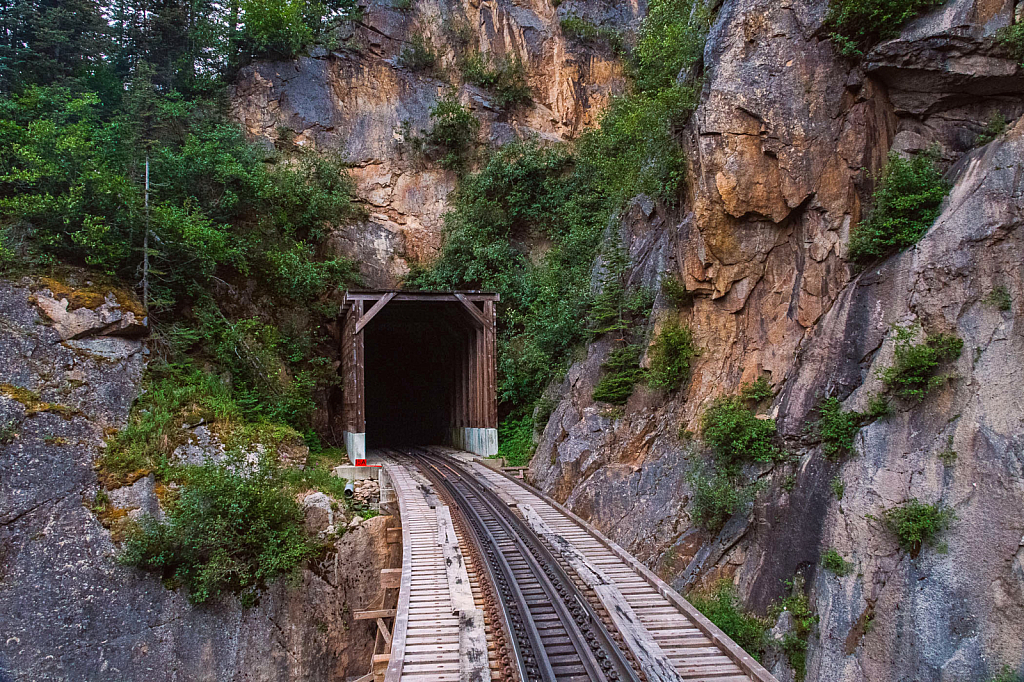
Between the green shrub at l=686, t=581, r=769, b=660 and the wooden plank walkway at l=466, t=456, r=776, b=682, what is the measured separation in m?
0.84

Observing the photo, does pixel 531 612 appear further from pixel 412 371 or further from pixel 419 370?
pixel 412 371

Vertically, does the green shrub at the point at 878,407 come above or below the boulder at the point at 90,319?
below

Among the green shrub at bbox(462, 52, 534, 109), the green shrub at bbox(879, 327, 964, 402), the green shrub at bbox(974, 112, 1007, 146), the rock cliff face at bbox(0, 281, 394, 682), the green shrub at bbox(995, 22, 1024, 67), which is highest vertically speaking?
the green shrub at bbox(462, 52, 534, 109)

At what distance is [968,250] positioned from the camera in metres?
8.06

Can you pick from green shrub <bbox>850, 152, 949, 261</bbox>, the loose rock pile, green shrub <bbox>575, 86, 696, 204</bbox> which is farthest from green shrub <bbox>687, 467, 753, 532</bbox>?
the loose rock pile

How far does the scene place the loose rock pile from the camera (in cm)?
1516

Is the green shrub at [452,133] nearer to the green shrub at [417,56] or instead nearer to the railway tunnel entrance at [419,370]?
the green shrub at [417,56]

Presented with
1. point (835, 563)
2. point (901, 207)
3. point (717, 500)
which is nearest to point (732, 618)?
point (835, 563)

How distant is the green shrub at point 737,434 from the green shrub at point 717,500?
1.48 feet

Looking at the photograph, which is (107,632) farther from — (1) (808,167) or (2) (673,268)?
(1) (808,167)

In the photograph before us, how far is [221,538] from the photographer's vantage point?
36.9 ft

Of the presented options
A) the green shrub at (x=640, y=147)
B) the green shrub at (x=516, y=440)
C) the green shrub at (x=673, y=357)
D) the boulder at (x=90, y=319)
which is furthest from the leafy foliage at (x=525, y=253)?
the boulder at (x=90, y=319)

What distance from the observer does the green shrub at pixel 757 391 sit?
10492mm

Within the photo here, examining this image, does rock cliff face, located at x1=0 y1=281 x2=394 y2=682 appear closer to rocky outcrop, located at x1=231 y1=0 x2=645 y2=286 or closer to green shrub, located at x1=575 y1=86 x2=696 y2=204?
green shrub, located at x1=575 y1=86 x2=696 y2=204
